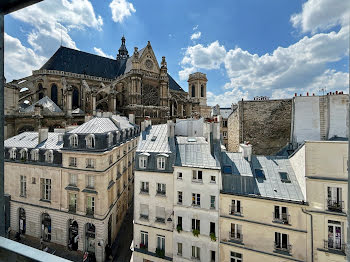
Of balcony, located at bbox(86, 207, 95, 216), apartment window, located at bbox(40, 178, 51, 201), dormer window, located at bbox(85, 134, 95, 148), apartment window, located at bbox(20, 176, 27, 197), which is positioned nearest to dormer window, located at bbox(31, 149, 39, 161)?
apartment window, located at bbox(40, 178, 51, 201)

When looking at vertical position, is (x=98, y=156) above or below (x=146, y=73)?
below

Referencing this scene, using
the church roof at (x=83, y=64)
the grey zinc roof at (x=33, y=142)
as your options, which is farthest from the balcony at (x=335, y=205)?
the church roof at (x=83, y=64)

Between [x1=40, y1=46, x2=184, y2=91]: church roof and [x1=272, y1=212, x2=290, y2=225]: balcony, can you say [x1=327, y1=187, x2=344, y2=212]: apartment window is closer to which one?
[x1=272, y1=212, x2=290, y2=225]: balcony

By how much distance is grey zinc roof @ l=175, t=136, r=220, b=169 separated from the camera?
10.9 metres

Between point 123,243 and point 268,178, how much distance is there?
1208cm

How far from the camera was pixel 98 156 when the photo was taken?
42.0 ft

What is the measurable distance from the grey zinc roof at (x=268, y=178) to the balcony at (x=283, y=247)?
2.26 meters

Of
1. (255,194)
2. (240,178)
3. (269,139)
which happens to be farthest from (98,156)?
(269,139)

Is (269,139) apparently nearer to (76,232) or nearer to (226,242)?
(226,242)

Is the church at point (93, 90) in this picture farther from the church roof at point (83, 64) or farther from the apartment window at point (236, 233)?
the apartment window at point (236, 233)

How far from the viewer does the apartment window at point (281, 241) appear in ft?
30.2

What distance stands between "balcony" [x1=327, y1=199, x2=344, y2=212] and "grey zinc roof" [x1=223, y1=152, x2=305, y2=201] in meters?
1.00

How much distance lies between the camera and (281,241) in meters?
9.23

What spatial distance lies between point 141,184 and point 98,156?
366 centimetres
